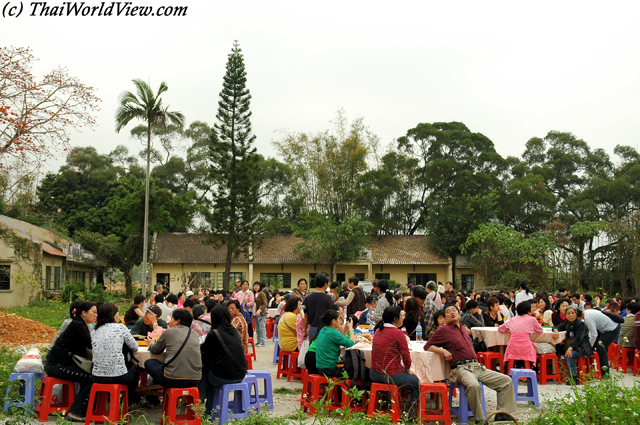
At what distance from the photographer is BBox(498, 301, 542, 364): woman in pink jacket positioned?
802 cm

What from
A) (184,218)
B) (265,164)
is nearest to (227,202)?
(184,218)

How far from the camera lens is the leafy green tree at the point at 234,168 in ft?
91.8

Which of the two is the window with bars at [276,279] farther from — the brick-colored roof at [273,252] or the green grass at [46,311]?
the green grass at [46,311]

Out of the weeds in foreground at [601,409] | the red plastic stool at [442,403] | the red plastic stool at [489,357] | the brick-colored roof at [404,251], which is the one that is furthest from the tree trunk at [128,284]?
the weeds in foreground at [601,409]

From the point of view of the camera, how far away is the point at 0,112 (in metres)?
10.8

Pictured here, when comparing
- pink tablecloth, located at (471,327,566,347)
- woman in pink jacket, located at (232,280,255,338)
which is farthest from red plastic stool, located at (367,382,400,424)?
woman in pink jacket, located at (232,280,255,338)

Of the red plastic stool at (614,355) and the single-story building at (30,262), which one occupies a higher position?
the single-story building at (30,262)

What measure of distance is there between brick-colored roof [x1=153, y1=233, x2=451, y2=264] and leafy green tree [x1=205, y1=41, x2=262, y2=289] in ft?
12.9

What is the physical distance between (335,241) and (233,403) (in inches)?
1050

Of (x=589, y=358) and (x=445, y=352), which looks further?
(x=589, y=358)

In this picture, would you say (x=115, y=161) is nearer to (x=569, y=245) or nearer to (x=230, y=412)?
(x=569, y=245)

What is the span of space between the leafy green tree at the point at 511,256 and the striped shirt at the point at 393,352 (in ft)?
73.6

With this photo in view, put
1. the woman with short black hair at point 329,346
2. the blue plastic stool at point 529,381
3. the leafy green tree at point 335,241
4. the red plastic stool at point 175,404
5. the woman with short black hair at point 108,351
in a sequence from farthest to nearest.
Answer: the leafy green tree at point 335,241, the blue plastic stool at point 529,381, the woman with short black hair at point 329,346, the woman with short black hair at point 108,351, the red plastic stool at point 175,404

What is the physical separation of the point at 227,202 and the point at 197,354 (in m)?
23.4
